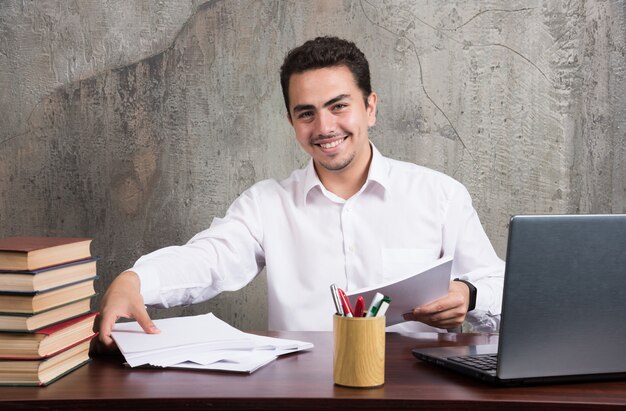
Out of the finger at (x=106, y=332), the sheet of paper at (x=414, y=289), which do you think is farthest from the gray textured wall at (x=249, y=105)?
the finger at (x=106, y=332)

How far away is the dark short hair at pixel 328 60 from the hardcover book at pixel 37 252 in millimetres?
1120

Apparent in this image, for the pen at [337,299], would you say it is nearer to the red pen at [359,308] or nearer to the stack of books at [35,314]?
the red pen at [359,308]

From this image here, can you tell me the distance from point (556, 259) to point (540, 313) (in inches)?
3.4

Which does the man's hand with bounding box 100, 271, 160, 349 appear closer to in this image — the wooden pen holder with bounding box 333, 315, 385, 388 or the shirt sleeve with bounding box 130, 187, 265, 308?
the shirt sleeve with bounding box 130, 187, 265, 308

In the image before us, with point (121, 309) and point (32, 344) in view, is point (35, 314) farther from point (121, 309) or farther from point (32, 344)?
point (121, 309)

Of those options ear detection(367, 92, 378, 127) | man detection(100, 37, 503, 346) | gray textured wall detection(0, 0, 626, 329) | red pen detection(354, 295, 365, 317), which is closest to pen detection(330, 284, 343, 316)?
red pen detection(354, 295, 365, 317)

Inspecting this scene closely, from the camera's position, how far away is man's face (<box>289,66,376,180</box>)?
2146 mm

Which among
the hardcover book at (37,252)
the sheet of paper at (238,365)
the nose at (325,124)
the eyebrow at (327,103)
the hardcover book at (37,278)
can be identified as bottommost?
the sheet of paper at (238,365)

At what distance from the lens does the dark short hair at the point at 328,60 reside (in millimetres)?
2197

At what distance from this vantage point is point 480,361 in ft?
3.92

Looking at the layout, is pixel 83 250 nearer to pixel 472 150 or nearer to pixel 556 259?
pixel 556 259

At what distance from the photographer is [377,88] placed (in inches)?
102

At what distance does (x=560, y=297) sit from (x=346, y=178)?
1.21 metres

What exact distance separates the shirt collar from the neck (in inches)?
1.1
